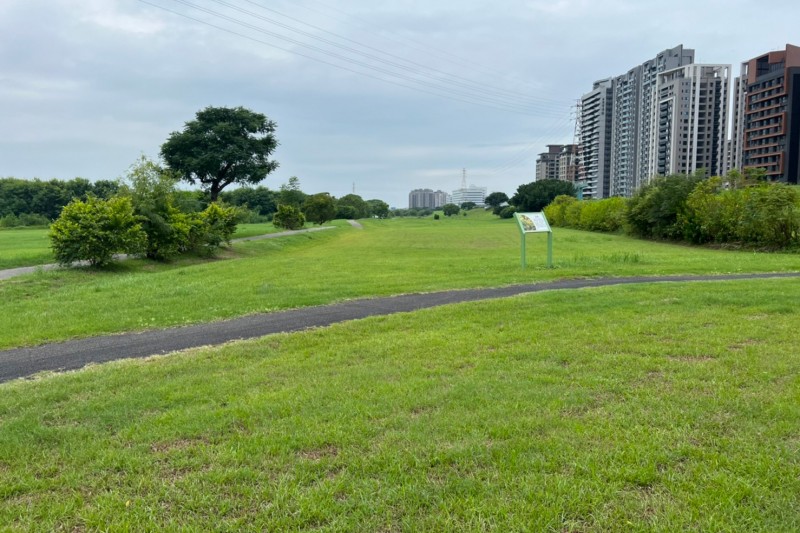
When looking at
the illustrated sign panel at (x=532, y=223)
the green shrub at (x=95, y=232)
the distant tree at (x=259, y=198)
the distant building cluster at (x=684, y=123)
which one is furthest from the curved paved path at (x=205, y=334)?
the distant tree at (x=259, y=198)

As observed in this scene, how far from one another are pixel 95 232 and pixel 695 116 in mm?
117690

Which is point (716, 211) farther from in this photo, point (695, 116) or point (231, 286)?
point (695, 116)

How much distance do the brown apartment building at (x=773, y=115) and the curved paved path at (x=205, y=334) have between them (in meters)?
83.8

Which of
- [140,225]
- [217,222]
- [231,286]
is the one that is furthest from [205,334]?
[217,222]

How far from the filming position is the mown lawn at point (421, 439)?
2.75 meters

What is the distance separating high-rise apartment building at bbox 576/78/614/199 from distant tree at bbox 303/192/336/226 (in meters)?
90.6

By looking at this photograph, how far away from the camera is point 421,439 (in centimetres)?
354

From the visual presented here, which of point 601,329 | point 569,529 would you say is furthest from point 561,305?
point 569,529

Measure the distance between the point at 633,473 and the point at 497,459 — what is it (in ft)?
2.53

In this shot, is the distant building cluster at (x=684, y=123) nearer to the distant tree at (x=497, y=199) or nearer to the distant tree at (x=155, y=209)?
the distant tree at (x=497, y=199)

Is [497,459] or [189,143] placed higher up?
[189,143]

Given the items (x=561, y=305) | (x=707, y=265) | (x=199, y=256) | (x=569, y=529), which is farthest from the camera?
(x=199, y=256)

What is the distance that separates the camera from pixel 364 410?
4.10 meters

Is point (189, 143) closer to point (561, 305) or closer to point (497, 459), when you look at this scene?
point (561, 305)
